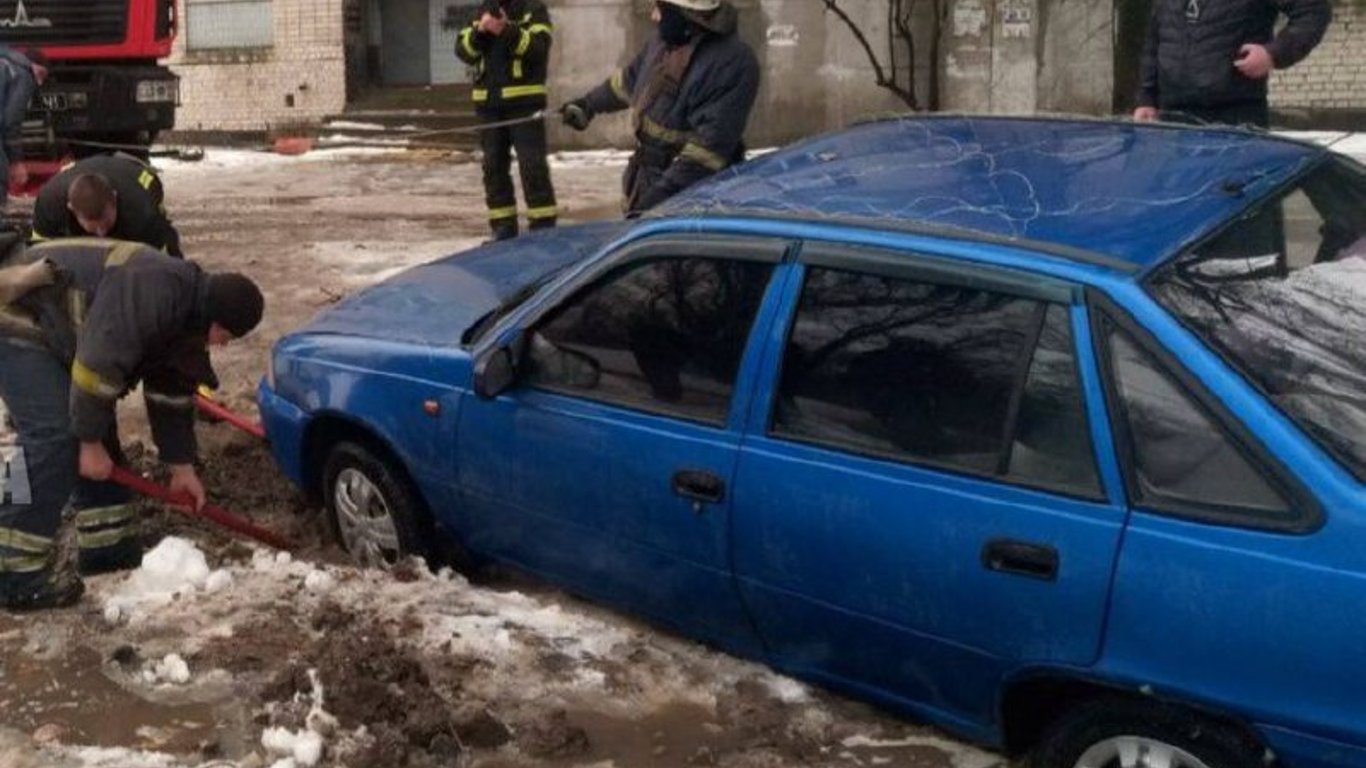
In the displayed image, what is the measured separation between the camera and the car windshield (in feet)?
11.0

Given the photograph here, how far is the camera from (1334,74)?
16.1m

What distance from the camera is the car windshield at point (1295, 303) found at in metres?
3.36

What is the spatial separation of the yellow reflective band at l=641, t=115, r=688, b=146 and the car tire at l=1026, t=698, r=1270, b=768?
13.5 ft

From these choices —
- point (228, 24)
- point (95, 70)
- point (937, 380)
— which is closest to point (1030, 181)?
point (937, 380)

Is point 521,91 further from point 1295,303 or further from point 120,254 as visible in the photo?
point 1295,303

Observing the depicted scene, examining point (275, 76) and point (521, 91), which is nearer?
point (521, 91)

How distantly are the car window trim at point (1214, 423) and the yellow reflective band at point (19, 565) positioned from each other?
3429 mm

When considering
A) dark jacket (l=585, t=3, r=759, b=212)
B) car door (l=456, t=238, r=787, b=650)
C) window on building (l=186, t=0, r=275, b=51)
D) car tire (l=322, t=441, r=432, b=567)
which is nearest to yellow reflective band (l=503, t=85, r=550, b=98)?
dark jacket (l=585, t=3, r=759, b=212)

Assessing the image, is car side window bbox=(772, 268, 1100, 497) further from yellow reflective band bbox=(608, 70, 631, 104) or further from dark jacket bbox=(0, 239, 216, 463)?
yellow reflective band bbox=(608, 70, 631, 104)

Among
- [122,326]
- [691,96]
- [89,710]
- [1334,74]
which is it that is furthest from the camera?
[1334,74]

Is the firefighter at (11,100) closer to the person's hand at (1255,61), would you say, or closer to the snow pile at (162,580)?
the snow pile at (162,580)

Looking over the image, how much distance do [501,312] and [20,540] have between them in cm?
169

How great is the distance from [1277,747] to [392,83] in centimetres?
1817

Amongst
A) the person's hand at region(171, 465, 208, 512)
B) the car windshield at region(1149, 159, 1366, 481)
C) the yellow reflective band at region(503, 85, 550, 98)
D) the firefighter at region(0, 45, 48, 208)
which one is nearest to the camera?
the car windshield at region(1149, 159, 1366, 481)
